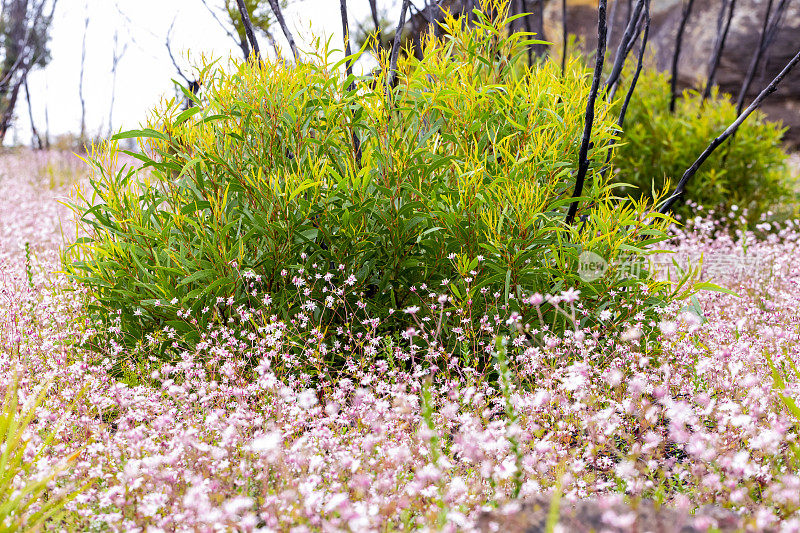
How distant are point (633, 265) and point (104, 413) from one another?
284 centimetres

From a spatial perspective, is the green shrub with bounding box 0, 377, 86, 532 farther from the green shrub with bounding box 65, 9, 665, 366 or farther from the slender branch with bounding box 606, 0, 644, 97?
the slender branch with bounding box 606, 0, 644, 97

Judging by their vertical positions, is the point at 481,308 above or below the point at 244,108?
below

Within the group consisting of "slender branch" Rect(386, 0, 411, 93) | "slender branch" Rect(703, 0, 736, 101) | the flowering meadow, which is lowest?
the flowering meadow

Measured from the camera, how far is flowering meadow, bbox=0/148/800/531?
6.28ft

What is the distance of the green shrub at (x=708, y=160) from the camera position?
7.02m

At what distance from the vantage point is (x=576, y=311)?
10.5 feet

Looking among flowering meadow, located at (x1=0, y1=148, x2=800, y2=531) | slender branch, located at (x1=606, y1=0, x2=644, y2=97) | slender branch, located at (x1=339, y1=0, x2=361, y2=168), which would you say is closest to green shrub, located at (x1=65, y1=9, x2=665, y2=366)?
slender branch, located at (x1=339, y1=0, x2=361, y2=168)

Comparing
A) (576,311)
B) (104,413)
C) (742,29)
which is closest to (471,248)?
(576,311)

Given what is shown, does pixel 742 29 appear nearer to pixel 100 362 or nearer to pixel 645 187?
pixel 645 187

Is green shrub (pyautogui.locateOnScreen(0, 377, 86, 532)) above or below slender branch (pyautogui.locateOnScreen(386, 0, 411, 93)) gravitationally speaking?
below

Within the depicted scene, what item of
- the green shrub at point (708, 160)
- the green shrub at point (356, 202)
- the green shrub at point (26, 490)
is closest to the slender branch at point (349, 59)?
the green shrub at point (356, 202)

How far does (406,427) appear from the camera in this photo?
8.34 feet

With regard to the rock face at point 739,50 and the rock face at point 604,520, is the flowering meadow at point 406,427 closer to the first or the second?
the rock face at point 604,520

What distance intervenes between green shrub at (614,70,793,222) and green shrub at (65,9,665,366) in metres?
4.06
